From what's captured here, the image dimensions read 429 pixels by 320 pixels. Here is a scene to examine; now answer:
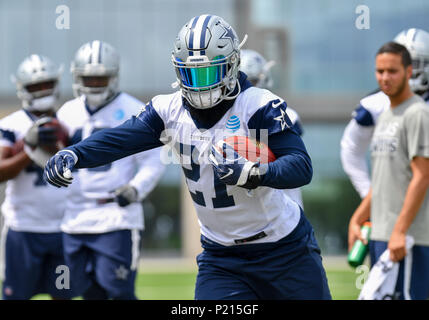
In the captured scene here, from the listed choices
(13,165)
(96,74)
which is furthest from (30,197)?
(96,74)

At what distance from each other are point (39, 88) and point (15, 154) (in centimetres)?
66

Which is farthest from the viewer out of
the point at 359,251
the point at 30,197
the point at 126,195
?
the point at 30,197

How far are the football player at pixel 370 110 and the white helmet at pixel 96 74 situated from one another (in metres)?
1.94

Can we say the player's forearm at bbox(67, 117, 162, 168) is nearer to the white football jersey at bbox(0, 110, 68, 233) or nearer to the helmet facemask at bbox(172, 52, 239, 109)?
the helmet facemask at bbox(172, 52, 239, 109)

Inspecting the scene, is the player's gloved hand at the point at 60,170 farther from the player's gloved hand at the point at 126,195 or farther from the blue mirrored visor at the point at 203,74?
the player's gloved hand at the point at 126,195

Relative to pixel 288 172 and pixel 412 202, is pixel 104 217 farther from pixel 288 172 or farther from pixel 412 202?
pixel 288 172

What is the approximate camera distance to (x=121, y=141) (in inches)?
165

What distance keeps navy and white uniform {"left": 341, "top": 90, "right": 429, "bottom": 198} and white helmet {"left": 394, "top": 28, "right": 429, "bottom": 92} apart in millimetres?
92

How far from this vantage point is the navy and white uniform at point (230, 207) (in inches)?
162

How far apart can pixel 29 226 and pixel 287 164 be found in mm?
3656

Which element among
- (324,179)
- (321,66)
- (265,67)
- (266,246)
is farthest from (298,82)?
(266,246)

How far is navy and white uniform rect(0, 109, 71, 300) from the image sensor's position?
22.3 ft

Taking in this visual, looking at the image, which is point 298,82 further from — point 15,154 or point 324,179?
point 15,154

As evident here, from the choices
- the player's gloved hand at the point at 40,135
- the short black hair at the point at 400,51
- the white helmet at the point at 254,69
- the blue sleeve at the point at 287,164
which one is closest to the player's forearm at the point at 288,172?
the blue sleeve at the point at 287,164
